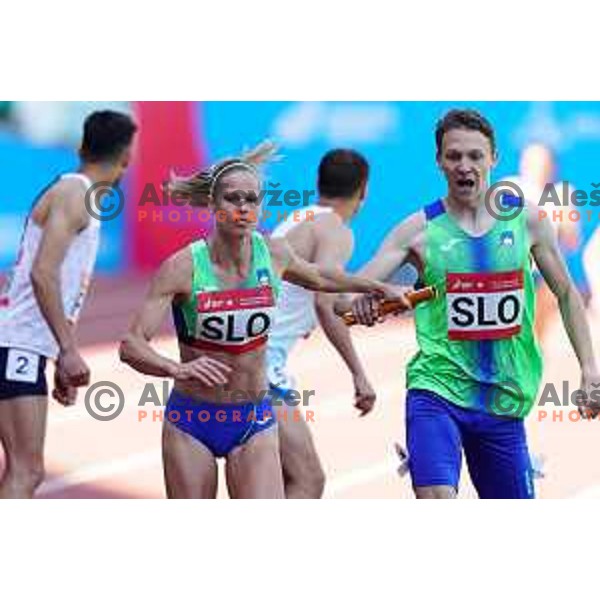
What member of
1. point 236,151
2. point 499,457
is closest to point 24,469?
point 236,151

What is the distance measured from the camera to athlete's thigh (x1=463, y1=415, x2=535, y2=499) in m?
6.16

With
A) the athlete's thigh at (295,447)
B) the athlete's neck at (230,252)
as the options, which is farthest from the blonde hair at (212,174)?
the athlete's thigh at (295,447)

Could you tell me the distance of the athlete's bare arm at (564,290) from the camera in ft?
20.5

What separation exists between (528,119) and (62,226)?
197cm

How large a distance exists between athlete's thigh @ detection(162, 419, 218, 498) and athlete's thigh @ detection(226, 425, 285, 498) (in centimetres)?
8

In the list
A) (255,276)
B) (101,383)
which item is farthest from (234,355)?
(101,383)

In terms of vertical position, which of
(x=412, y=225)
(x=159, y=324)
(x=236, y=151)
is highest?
(x=236, y=151)

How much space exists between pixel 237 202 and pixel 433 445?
3.98 feet

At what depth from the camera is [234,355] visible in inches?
242

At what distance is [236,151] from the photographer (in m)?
6.47

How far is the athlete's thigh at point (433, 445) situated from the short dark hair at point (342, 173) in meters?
0.96

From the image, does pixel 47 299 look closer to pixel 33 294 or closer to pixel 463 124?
pixel 33 294

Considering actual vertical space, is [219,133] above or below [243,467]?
above

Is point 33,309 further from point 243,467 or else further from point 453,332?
point 453,332
